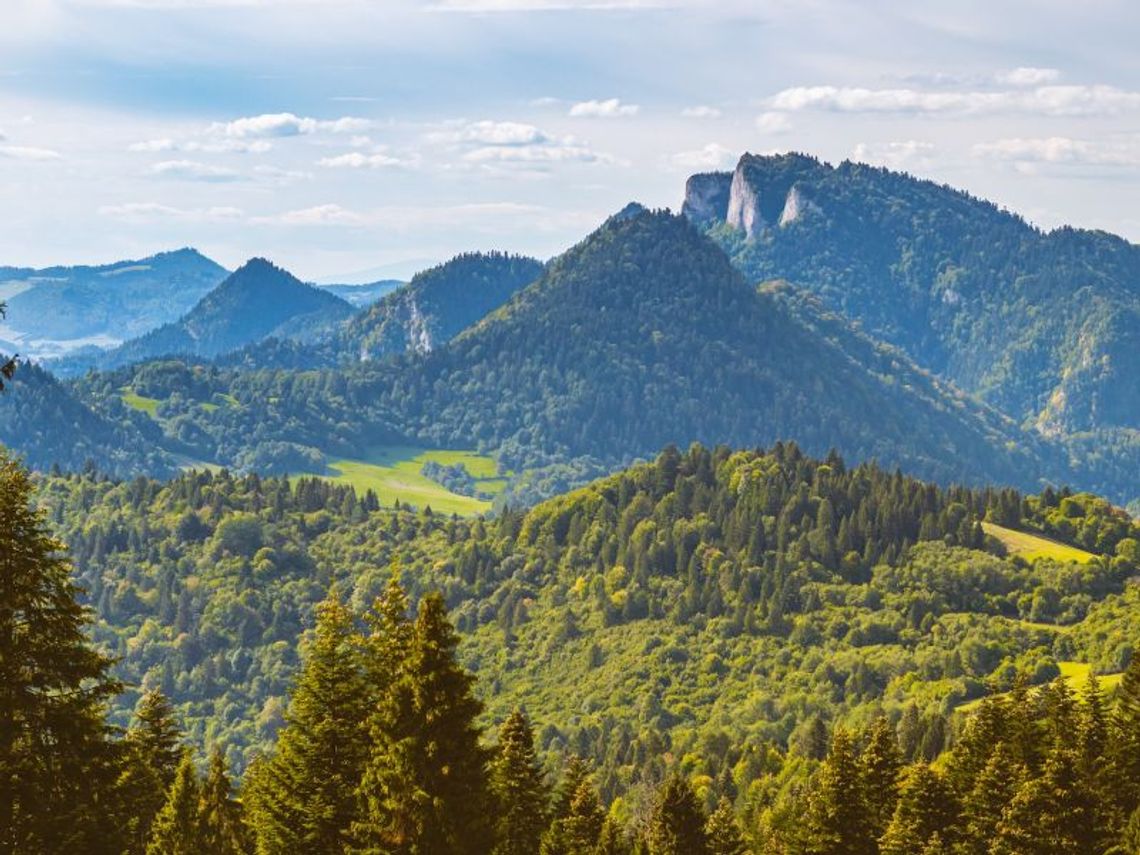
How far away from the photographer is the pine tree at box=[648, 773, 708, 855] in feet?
219

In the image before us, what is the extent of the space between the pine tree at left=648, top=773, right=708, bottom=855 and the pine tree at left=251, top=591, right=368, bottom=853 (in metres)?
28.2

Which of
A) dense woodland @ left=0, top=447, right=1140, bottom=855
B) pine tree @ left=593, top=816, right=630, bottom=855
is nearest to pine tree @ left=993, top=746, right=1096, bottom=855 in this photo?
dense woodland @ left=0, top=447, right=1140, bottom=855

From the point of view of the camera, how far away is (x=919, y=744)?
13312cm

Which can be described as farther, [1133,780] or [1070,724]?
[1070,724]

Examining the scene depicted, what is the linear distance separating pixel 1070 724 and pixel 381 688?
46.2m

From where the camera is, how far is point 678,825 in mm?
67250

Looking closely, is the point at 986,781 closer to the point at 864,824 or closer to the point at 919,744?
the point at 864,824

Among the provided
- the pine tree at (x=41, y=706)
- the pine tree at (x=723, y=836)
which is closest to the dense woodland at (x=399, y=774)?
the pine tree at (x=41, y=706)

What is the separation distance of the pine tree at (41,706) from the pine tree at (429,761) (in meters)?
6.62

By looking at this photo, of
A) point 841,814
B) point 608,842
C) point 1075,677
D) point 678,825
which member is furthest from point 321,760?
point 1075,677

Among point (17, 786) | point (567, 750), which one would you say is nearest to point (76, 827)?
point (17, 786)

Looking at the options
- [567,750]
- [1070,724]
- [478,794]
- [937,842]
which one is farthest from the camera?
[567,750]

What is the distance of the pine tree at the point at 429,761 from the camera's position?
1442 inches

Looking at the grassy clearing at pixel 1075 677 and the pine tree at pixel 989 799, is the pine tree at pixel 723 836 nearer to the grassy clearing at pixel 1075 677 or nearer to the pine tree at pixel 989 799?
the pine tree at pixel 989 799
